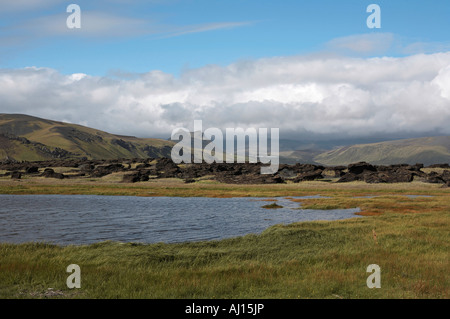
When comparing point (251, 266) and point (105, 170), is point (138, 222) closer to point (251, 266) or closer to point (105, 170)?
point (251, 266)

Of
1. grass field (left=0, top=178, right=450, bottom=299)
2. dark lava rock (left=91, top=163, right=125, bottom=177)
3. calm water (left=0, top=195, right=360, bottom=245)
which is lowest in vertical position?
calm water (left=0, top=195, right=360, bottom=245)

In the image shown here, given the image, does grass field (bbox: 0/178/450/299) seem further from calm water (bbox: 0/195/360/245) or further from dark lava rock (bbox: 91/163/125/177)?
dark lava rock (bbox: 91/163/125/177)

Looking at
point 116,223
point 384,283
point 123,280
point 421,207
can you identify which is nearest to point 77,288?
point 123,280

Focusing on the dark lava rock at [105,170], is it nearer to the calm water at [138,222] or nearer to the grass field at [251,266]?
the calm water at [138,222]

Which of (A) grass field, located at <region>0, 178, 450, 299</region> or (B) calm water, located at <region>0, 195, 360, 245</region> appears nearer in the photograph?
(A) grass field, located at <region>0, 178, 450, 299</region>

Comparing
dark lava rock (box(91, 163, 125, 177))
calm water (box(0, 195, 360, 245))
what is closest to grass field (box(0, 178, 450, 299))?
calm water (box(0, 195, 360, 245))

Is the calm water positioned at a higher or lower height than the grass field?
lower

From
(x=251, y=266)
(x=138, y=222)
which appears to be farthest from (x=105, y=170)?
(x=251, y=266)

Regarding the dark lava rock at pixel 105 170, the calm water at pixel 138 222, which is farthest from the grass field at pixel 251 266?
the dark lava rock at pixel 105 170

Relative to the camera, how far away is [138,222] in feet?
147

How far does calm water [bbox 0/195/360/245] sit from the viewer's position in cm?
3506
